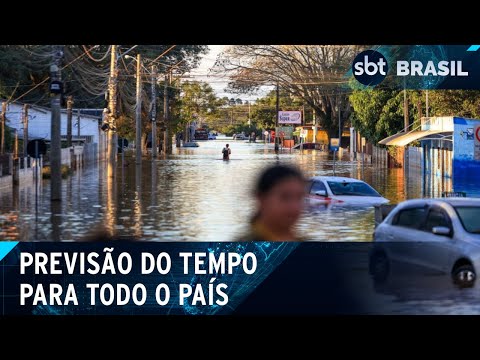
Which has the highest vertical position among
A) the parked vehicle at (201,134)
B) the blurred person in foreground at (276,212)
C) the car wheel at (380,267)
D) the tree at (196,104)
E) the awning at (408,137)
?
the tree at (196,104)

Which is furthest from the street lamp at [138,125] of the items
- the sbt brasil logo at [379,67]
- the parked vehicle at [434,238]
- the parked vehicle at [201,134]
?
the parked vehicle at [434,238]

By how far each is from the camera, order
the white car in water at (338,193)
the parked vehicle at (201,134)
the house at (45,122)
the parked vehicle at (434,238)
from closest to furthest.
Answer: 1. the parked vehicle at (434,238)
2. the white car in water at (338,193)
3. the house at (45,122)
4. the parked vehicle at (201,134)

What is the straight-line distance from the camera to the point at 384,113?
186 ft

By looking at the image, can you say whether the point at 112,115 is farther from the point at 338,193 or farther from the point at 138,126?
the point at 338,193

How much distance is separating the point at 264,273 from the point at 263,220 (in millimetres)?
4378

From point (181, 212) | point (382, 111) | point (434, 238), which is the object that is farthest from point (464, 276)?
point (382, 111)

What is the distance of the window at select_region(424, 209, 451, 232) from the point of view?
615 inches

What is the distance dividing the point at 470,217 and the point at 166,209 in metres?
18.4

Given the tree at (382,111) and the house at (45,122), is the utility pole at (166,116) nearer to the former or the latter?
the house at (45,122)

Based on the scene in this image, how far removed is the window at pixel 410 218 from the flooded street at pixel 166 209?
601cm

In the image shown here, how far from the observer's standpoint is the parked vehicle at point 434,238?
50.0 ft

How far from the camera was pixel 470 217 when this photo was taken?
15742mm

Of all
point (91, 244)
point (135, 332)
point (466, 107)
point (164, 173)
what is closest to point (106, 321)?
point (135, 332)

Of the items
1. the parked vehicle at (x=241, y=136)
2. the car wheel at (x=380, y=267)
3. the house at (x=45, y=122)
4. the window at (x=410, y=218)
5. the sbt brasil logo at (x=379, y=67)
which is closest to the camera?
the window at (x=410, y=218)
